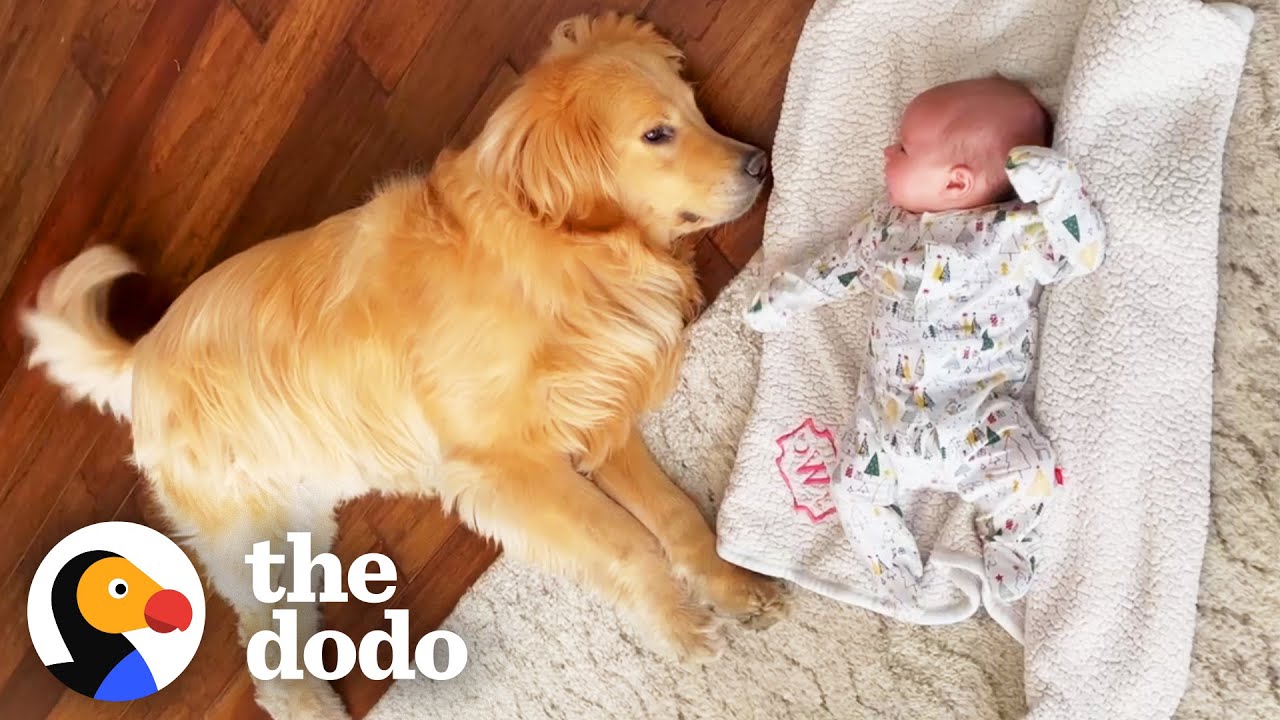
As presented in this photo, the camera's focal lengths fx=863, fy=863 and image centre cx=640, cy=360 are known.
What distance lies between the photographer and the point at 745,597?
1.83 m

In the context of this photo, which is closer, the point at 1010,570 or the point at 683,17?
the point at 1010,570

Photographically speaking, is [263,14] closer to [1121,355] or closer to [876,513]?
[876,513]

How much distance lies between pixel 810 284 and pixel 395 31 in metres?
1.20

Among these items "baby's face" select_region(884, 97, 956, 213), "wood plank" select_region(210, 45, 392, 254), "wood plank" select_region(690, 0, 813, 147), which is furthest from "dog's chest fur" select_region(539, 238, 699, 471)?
"wood plank" select_region(210, 45, 392, 254)

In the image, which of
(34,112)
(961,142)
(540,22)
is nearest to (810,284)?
(961,142)

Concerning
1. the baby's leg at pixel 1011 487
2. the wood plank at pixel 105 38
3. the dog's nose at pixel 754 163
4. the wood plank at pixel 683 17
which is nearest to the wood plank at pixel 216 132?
the wood plank at pixel 105 38

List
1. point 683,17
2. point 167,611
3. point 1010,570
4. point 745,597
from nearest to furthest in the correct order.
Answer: point 1010,570 → point 745,597 → point 683,17 → point 167,611

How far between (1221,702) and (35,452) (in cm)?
280

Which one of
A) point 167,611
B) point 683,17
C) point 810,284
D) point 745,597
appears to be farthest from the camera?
point 167,611

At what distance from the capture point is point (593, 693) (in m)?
2.00

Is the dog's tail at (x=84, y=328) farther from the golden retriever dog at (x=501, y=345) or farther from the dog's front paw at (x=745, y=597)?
the dog's front paw at (x=745, y=597)

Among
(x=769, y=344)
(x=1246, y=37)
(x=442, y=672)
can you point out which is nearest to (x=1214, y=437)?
(x=1246, y=37)

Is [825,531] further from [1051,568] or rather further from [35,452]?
[35,452]

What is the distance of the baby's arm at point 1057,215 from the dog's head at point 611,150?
0.50 metres
